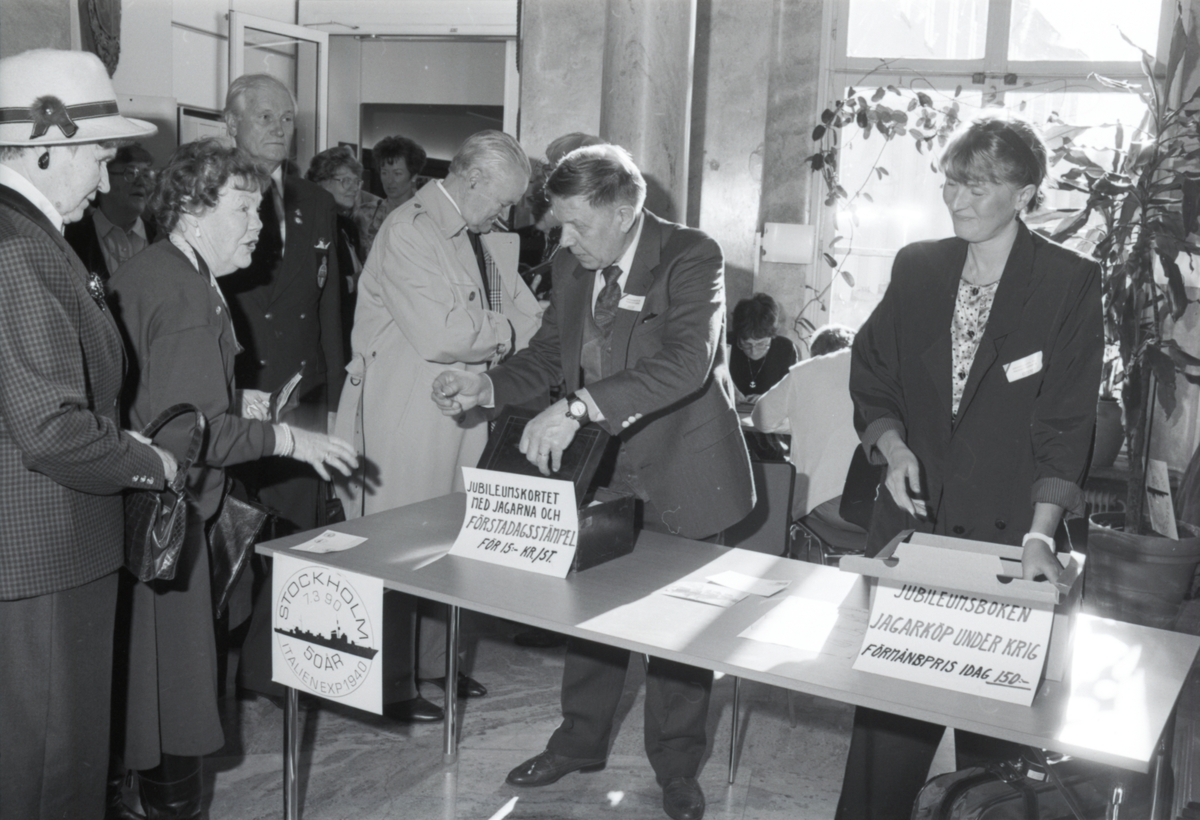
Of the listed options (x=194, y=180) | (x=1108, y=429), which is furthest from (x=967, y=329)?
(x=1108, y=429)

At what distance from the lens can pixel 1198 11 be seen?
5.31m

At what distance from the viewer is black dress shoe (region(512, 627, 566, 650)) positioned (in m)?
4.00

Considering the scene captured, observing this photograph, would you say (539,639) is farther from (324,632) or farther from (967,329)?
(967,329)

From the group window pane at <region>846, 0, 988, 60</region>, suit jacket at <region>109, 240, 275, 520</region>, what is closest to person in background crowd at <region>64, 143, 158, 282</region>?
suit jacket at <region>109, 240, 275, 520</region>

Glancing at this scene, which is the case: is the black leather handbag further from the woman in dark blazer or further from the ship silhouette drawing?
the woman in dark blazer

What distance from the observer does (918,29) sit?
21.4 feet

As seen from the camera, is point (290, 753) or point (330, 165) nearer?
point (290, 753)

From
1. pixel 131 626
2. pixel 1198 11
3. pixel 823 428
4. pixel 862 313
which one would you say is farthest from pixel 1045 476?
pixel 862 313

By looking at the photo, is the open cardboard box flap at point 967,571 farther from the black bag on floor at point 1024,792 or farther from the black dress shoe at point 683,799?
the black dress shoe at point 683,799

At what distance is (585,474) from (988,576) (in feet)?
2.83

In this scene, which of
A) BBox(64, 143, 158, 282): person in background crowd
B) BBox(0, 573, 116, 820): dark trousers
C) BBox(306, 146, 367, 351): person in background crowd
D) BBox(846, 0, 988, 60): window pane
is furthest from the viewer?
BBox(846, 0, 988, 60): window pane

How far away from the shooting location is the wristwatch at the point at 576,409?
2.30 metres

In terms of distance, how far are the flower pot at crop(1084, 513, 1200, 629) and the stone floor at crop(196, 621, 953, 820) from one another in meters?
1.43

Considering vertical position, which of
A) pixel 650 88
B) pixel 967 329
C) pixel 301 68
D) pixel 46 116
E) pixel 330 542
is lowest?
pixel 330 542
